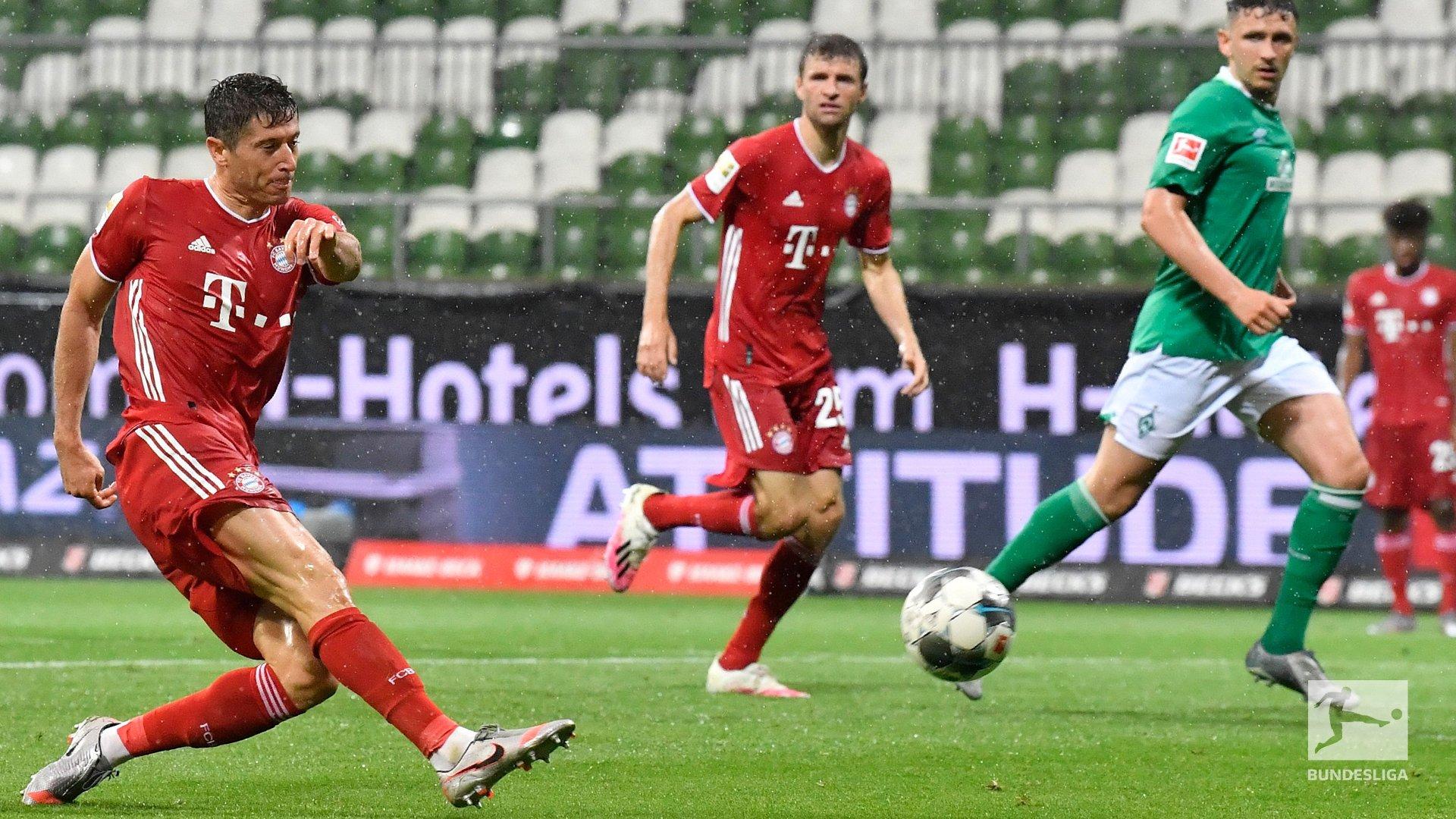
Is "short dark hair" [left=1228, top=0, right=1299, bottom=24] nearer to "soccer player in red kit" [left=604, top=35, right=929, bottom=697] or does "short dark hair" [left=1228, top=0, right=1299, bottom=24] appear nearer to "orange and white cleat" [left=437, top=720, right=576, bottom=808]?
"soccer player in red kit" [left=604, top=35, right=929, bottom=697]

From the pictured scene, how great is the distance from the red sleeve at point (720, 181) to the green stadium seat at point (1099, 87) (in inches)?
389

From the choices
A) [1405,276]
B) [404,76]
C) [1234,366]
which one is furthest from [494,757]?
[404,76]

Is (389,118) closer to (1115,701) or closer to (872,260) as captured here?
(872,260)

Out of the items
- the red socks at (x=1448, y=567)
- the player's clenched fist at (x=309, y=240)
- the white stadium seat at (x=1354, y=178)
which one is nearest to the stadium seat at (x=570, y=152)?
the white stadium seat at (x=1354, y=178)

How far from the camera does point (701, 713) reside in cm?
691

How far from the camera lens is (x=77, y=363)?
5.12 metres

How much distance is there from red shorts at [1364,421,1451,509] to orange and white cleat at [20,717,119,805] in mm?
8231

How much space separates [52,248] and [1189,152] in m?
12.1

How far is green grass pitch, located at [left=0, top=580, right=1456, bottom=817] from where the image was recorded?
513 cm

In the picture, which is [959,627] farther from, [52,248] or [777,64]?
[52,248]

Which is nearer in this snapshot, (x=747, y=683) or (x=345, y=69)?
(x=747, y=683)

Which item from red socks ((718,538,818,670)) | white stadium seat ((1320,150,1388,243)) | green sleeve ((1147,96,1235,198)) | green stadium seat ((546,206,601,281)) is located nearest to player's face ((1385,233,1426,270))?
white stadium seat ((1320,150,1388,243))

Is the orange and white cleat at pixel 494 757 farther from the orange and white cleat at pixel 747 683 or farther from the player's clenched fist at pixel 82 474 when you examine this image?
the orange and white cleat at pixel 747 683

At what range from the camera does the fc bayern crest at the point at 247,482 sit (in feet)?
15.8
